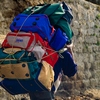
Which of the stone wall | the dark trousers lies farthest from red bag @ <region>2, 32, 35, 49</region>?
the stone wall

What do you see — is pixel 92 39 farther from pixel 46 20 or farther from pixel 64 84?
pixel 46 20

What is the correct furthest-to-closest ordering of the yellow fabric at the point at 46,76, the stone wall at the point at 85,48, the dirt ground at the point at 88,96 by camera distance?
1. the stone wall at the point at 85,48
2. the dirt ground at the point at 88,96
3. the yellow fabric at the point at 46,76

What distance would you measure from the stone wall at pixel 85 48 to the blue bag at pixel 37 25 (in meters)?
3.39

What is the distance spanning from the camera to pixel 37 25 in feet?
9.33

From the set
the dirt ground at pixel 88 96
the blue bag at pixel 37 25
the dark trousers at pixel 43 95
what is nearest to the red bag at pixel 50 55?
the blue bag at pixel 37 25

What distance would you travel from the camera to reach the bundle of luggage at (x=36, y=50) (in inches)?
112

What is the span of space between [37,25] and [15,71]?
0.47 metres

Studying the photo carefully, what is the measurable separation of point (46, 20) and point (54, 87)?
0.65 meters

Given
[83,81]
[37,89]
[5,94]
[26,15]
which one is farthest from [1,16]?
[83,81]

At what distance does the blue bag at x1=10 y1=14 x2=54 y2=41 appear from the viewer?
284 centimetres

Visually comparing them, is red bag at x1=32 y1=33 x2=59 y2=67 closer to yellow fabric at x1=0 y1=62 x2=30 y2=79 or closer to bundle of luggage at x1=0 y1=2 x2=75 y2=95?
bundle of luggage at x1=0 y1=2 x2=75 y2=95

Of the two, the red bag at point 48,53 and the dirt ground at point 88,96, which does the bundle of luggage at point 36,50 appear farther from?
the dirt ground at point 88,96

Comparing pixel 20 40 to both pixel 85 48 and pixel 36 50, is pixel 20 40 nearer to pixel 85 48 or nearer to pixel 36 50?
pixel 36 50

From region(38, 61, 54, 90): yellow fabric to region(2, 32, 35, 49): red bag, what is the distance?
0.25 m
